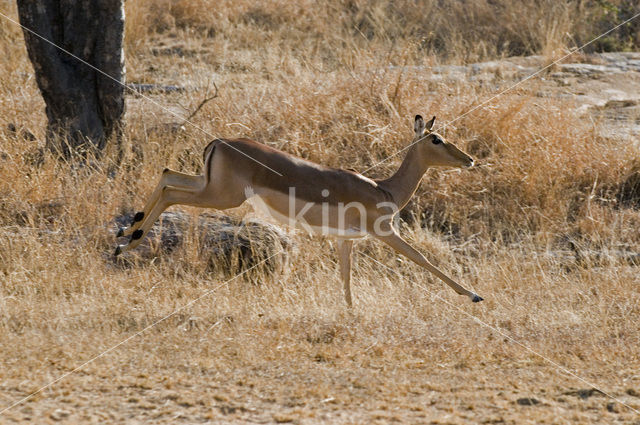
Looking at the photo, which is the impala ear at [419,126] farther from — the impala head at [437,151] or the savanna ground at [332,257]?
the savanna ground at [332,257]

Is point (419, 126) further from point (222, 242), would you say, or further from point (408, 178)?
point (222, 242)

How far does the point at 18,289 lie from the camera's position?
720cm

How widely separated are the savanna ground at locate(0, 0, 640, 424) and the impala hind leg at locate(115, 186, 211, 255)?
0.46 meters

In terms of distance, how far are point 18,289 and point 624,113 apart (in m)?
7.82

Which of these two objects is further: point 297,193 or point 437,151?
point 437,151

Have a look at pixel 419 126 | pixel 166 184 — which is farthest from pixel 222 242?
pixel 419 126

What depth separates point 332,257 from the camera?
28.6ft

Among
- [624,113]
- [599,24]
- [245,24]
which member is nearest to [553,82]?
[624,113]

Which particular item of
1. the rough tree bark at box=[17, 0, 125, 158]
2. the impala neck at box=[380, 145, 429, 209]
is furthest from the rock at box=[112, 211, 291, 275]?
the rough tree bark at box=[17, 0, 125, 158]

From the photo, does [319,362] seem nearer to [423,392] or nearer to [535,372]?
[423,392]

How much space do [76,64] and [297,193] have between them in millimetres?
4007

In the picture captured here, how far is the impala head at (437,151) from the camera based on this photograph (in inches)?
300

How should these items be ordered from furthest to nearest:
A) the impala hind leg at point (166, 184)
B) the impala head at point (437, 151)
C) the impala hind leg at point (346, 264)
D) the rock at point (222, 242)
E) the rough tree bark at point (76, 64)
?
1. the rough tree bark at point (76, 64)
2. the rock at point (222, 242)
3. the impala head at point (437, 151)
4. the impala hind leg at point (346, 264)
5. the impala hind leg at point (166, 184)

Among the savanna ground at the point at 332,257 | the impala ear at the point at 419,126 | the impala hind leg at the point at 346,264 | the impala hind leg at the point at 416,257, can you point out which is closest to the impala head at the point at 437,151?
the impala ear at the point at 419,126
